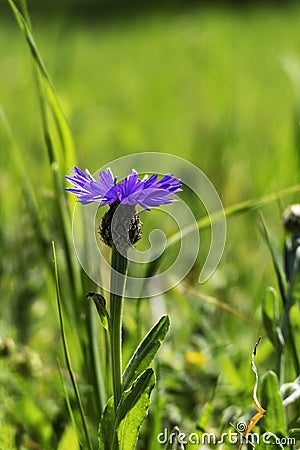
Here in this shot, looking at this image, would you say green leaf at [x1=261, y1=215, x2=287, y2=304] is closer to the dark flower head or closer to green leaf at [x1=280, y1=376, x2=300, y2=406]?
green leaf at [x1=280, y1=376, x2=300, y2=406]

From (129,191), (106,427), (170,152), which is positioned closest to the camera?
(129,191)

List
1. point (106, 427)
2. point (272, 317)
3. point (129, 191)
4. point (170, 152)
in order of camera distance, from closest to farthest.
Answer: point (129, 191) < point (106, 427) < point (272, 317) < point (170, 152)

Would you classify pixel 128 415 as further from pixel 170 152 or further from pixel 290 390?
pixel 170 152

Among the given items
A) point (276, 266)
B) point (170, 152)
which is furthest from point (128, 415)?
point (170, 152)

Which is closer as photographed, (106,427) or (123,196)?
(123,196)

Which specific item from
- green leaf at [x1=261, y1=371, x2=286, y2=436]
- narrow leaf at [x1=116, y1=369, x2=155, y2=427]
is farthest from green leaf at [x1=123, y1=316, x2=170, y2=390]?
green leaf at [x1=261, y1=371, x2=286, y2=436]

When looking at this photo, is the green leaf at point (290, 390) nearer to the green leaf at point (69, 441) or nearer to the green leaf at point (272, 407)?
the green leaf at point (272, 407)

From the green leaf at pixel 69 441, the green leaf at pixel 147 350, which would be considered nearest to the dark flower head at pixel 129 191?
the green leaf at pixel 147 350
